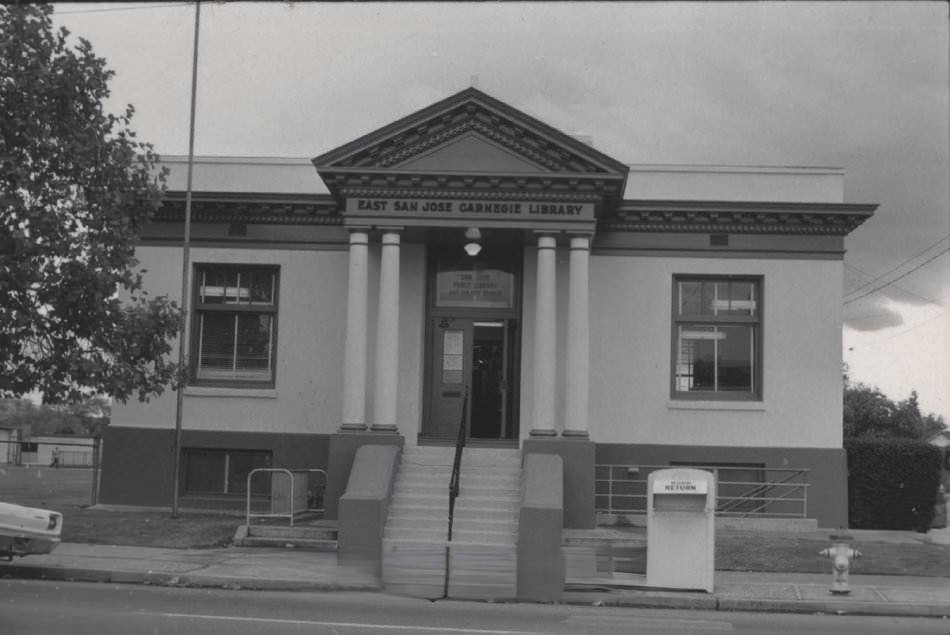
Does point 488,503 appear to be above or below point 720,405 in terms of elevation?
below

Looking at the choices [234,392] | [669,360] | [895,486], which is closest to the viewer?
[669,360]

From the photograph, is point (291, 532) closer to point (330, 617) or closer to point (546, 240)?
point (546, 240)

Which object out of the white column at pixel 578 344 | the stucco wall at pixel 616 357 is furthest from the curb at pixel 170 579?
the stucco wall at pixel 616 357

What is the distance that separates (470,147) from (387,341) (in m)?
3.90

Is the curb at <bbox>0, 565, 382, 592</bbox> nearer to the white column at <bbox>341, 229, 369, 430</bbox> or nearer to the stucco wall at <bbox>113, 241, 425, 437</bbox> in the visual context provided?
the white column at <bbox>341, 229, 369, 430</bbox>

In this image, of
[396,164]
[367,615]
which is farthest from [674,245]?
[367,615]

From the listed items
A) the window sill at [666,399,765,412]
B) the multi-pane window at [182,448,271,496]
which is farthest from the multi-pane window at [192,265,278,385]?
the window sill at [666,399,765,412]

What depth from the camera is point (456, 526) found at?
18.3 m

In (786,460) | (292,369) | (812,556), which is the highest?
(292,369)

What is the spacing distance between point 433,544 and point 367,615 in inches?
189

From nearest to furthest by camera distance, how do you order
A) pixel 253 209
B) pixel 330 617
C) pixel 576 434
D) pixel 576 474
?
pixel 330 617 → pixel 576 474 → pixel 576 434 → pixel 253 209

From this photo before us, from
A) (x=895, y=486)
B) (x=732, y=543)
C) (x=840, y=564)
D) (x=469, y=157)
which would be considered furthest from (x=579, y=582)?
(x=895, y=486)

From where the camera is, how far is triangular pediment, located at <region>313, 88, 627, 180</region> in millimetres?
20766

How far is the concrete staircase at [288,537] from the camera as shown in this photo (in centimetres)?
1877
